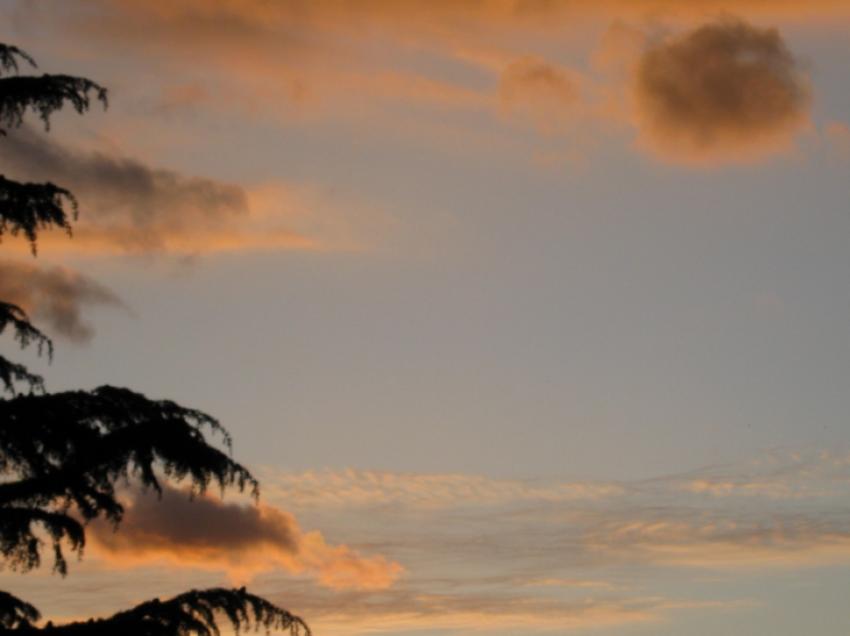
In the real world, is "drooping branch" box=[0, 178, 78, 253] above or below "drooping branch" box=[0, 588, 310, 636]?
above

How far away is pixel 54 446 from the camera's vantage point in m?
14.7

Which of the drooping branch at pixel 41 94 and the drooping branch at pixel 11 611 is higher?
the drooping branch at pixel 41 94

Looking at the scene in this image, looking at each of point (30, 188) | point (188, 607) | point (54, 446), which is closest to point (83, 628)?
point (188, 607)

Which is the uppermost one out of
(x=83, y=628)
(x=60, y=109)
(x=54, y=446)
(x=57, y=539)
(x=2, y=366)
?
(x=60, y=109)

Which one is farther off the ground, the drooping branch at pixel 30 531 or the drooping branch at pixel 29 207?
the drooping branch at pixel 29 207

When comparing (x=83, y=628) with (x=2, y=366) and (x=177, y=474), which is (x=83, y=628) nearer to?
(x=177, y=474)

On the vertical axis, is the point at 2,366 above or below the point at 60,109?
below

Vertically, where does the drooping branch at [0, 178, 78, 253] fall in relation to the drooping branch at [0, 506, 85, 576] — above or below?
above

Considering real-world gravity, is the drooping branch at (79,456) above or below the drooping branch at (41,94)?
below

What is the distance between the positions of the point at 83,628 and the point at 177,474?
222 cm

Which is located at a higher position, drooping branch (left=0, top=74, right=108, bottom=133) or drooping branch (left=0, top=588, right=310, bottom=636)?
drooping branch (left=0, top=74, right=108, bottom=133)

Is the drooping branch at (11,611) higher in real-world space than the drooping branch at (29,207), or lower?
lower

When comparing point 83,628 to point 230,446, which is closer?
point 83,628

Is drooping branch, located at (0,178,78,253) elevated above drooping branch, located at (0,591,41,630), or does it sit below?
above
